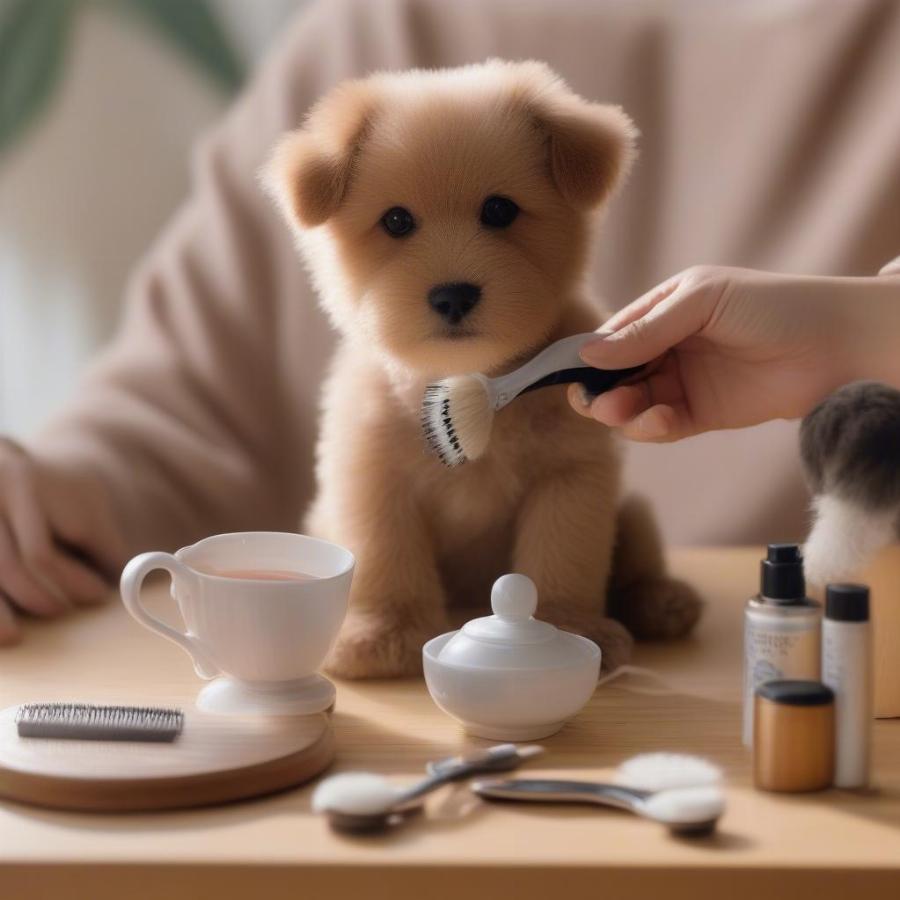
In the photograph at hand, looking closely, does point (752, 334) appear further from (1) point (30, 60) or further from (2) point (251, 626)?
(1) point (30, 60)

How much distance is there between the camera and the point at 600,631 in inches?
45.7

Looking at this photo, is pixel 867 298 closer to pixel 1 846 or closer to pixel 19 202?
pixel 1 846

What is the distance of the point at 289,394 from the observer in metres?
1.82

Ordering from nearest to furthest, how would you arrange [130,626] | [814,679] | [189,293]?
1. [814,679]
2. [130,626]
3. [189,293]

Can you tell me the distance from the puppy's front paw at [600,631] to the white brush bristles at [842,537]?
0.88 feet

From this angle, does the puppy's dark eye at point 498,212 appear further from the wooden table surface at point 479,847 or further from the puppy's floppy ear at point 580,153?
the wooden table surface at point 479,847

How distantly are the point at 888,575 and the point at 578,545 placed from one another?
0.30 m

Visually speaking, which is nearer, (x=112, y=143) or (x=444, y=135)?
(x=444, y=135)

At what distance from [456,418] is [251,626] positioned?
0.22m

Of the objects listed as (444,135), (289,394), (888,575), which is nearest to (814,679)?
(888,575)

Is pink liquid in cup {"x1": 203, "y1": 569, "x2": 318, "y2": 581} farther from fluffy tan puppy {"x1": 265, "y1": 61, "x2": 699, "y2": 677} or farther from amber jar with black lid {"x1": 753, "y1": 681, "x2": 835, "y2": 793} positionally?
amber jar with black lid {"x1": 753, "y1": 681, "x2": 835, "y2": 793}

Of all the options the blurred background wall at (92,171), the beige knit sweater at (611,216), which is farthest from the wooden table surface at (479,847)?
the blurred background wall at (92,171)

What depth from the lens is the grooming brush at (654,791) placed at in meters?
0.79

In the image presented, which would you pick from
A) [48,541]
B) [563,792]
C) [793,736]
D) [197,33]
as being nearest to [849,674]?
[793,736]
